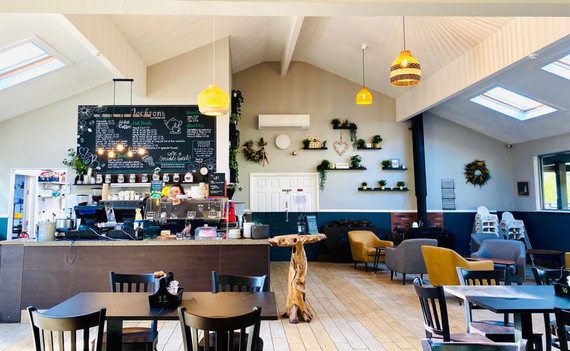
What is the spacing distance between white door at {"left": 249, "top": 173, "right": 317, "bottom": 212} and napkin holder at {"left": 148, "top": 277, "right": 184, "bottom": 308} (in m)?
6.80

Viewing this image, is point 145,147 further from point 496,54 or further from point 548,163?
point 548,163

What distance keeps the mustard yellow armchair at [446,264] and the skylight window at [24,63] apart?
21.0 ft

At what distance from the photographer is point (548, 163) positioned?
322 inches

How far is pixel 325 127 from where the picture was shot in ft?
30.7

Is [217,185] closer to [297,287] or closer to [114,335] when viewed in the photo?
[297,287]

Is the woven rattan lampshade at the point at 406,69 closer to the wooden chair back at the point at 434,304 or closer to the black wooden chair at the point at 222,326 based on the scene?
the wooden chair back at the point at 434,304

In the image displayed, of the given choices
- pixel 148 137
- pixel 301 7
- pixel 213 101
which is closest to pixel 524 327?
pixel 301 7

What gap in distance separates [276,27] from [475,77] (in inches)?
152

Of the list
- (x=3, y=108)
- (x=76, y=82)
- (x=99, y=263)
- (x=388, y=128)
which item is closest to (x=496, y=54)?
(x=388, y=128)

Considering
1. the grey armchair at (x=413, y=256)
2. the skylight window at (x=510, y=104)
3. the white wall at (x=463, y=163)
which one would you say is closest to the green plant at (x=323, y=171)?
the white wall at (x=463, y=163)

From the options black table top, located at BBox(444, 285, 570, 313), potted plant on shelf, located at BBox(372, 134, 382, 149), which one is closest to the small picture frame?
potted plant on shelf, located at BBox(372, 134, 382, 149)

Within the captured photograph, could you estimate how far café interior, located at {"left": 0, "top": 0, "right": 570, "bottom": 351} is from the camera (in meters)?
2.86

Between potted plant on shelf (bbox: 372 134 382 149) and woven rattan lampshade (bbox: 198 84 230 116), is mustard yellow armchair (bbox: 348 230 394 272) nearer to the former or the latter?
potted plant on shelf (bbox: 372 134 382 149)

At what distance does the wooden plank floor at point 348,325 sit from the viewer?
3.67 m
